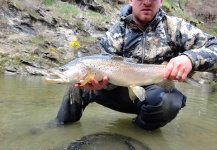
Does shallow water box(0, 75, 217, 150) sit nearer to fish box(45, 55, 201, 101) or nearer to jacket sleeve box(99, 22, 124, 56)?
fish box(45, 55, 201, 101)

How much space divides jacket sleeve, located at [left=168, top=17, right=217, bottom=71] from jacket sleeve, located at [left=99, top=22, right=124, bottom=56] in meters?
0.53

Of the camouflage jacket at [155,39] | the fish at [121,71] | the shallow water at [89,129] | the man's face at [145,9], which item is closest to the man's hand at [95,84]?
the fish at [121,71]

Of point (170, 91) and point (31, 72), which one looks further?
point (31, 72)

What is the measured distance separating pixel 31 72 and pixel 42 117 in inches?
306

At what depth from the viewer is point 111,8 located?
1897 cm

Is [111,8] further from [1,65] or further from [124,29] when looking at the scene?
[124,29]

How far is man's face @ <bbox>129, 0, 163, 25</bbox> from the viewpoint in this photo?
8.67ft

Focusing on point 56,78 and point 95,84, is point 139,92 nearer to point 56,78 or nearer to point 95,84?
point 95,84

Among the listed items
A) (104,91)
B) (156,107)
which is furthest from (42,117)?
(156,107)

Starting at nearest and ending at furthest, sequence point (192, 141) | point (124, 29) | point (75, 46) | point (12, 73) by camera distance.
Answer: point (192, 141), point (124, 29), point (12, 73), point (75, 46)

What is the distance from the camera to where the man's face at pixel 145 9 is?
2.64 metres

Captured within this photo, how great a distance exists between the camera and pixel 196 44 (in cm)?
257

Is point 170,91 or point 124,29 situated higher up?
point 124,29

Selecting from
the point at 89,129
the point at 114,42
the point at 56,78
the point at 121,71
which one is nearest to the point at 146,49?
the point at 114,42
